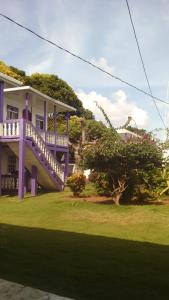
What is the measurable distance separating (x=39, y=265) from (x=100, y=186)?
10.9 metres

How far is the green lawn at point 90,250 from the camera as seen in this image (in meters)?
5.24

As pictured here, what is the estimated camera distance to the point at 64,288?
510 centimetres

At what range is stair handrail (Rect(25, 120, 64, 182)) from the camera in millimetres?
18745

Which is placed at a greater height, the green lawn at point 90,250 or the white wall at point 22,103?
the white wall at point 22,103

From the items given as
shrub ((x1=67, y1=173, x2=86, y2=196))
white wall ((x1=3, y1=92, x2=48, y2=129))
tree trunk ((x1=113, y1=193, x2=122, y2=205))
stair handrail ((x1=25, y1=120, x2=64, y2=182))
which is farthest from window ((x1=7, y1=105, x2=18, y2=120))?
tree trunk ((x1=113, y1=193, x2=122, y2=205))

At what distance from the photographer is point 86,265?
6316 mm

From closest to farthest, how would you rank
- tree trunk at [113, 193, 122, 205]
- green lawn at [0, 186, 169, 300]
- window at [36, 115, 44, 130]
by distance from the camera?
green lawn at [0, 186, 169, 300], tree trunk at [113, 193, 122, 205], window at [36, 115, 44, 130]

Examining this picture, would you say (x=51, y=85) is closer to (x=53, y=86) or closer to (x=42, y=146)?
(x=53, y=86)

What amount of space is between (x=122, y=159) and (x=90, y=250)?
6.97 metres

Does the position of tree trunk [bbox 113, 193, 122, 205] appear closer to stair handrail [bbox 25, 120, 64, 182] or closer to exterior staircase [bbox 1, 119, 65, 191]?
exterior staircase [bbox 1, 119, 65, 191]

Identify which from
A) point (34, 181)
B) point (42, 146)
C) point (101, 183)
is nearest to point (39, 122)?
point (42, 146)

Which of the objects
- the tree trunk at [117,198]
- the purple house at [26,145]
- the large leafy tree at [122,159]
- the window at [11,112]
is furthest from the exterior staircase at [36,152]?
the tree trunk at [117,198]

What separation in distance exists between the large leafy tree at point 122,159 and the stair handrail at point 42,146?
198 inches

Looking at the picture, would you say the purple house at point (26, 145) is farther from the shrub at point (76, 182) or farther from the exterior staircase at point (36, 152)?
the shrub at point (76, 182)
